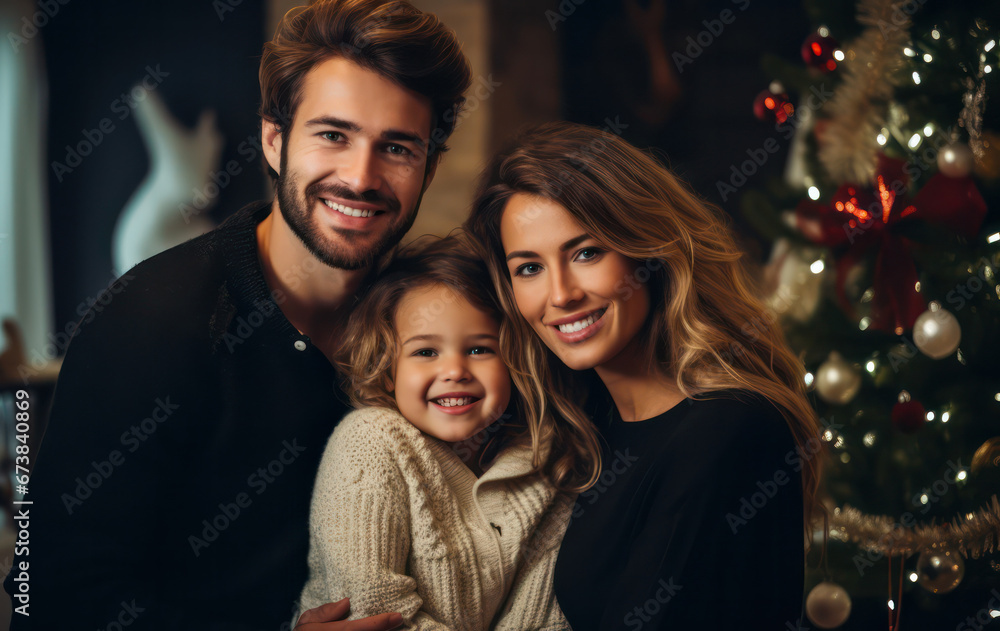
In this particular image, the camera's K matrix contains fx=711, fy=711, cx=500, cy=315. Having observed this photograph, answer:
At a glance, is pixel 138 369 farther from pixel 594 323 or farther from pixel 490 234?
pixel 594 323

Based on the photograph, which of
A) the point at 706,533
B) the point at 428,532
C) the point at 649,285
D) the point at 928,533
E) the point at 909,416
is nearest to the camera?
the point at 706,533

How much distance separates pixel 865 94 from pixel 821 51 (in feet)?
0.50

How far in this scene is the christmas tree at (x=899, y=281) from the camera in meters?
1.69

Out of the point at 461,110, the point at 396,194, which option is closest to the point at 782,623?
the point at 396,194

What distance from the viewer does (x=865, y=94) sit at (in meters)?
1.73

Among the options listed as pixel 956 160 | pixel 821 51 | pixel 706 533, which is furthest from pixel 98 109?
pixel 956 160

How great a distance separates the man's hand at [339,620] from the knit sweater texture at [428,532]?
2cm

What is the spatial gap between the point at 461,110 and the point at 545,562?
39.1 inches

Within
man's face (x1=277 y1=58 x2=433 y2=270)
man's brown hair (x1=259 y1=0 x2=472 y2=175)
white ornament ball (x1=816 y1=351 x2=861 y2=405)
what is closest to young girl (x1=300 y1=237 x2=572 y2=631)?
man's face (x1=277 y1=58 x2=433 y2=270)

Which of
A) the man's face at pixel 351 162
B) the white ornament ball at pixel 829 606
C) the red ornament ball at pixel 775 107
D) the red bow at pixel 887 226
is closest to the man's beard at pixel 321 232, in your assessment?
the man's face at pixel 351 162

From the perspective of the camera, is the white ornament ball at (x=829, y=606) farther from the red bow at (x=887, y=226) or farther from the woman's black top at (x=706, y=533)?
the red bow at (x=887, y=226)

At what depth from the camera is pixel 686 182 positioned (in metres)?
1.56

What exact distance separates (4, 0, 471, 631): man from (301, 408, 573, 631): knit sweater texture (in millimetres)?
84

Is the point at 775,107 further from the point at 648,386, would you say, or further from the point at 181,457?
the point at 181,457
